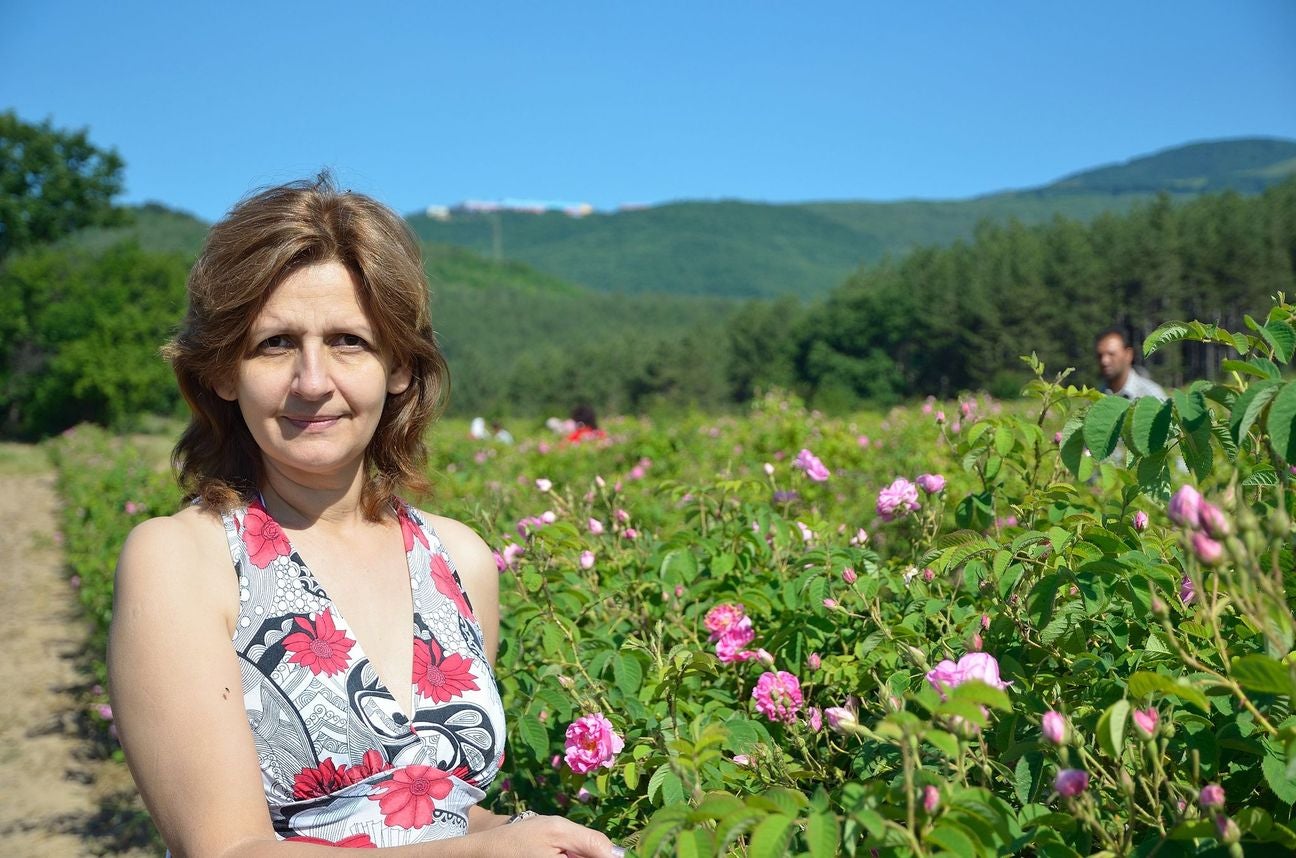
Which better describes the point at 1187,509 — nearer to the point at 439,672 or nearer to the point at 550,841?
the point at 550,841

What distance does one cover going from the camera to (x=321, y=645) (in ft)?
4.66

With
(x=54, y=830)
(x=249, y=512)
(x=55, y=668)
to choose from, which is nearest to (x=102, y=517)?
(x=55, y=668)

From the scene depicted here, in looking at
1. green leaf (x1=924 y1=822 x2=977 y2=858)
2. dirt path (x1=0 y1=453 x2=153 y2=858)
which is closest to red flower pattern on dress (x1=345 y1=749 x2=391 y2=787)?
green leaf (x1=924 y1=822 x2=977 y2=858)

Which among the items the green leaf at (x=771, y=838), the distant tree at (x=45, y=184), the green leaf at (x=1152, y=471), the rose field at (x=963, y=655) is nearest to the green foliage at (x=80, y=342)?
the distant tree at (x=45, y=184)

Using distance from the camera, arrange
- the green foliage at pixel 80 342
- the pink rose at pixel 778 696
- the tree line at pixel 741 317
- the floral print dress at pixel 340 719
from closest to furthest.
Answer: the floral print dress at pixel 340 719
the pink rose at pixel 778 696
the green foliage at pixel 80 342
the tree line at pixel 741 317

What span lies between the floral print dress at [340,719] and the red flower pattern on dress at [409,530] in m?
0.17

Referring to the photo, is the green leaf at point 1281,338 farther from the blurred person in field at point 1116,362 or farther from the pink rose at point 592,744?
the blurred person in field at point 1116,362

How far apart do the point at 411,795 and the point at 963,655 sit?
29.6 inches

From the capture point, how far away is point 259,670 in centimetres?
136

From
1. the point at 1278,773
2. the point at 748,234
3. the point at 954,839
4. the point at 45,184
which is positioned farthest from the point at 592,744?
the point at 748,234

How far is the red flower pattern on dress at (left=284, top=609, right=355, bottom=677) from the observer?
1.39 metres

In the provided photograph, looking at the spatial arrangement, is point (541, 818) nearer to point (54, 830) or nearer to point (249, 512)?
point (249, 512)

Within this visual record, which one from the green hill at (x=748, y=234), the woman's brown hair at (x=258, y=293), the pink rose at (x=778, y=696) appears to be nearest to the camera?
the woman's brown hair at (x=258, y=293)

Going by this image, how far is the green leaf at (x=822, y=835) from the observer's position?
837mm
